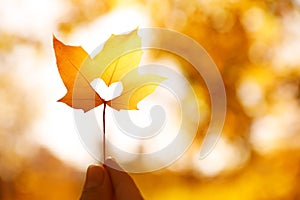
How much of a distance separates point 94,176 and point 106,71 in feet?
0.42

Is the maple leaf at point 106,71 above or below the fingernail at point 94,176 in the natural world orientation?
above

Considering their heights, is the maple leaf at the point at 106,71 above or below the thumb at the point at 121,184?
above

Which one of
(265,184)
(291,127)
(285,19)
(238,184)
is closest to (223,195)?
(238,184)

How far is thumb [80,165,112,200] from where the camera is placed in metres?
0.38

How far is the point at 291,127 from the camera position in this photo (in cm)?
177

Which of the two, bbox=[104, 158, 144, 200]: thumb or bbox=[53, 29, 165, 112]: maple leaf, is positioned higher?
bbox=[53, 29, 165, 112]: maple leaf

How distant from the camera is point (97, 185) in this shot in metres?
0.38

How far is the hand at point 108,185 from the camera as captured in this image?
380 millimetres

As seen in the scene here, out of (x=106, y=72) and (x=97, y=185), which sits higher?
(x=106, y=72)

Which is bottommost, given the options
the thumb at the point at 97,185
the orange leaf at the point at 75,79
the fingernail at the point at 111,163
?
the thumb at the point at 97,185

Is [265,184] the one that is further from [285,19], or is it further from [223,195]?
[285,19]

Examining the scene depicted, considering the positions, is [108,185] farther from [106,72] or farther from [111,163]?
[106,72]

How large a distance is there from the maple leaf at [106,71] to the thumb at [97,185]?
69mm

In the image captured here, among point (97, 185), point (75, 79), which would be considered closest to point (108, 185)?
point (97, 185)
